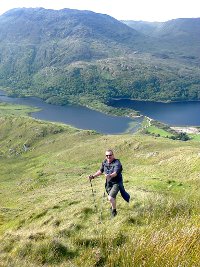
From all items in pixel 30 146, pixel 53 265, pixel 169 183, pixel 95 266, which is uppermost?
pixel 95 266

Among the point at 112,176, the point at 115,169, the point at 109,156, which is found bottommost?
the point at 112,176

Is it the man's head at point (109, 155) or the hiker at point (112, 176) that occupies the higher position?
the man's head at point (109, 155)

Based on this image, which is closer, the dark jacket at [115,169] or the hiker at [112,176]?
the hiker at [112,176]

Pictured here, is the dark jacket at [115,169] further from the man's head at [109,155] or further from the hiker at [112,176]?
the man's head at [109,155]

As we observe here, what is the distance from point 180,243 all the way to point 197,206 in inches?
243

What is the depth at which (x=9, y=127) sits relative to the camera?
199375mm

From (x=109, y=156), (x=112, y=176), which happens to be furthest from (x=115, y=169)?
(x=109, y=156)

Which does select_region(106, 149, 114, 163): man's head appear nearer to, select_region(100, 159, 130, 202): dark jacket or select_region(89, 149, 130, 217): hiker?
select_region(89, 149, 130, 217): hiker

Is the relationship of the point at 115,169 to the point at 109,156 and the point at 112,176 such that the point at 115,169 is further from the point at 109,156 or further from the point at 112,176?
the point at 109,156

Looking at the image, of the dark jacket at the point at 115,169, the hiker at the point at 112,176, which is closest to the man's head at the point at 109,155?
the hiker at the point at 112,176

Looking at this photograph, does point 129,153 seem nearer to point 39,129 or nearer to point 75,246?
point 39,129

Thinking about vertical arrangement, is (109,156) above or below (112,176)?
above

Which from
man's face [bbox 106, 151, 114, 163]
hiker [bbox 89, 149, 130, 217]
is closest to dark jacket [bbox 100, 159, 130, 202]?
hiker [bbox 89, 149, 130, 217]

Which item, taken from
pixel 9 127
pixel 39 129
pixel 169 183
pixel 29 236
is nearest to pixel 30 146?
pixel 39 129
